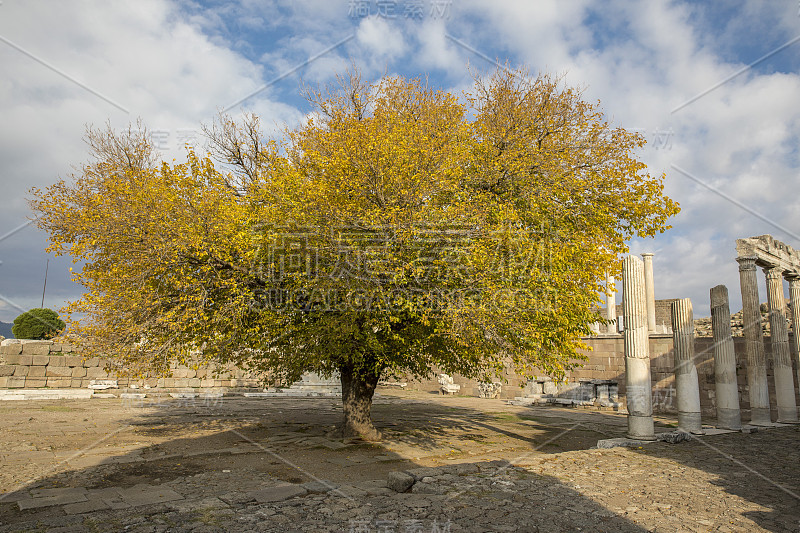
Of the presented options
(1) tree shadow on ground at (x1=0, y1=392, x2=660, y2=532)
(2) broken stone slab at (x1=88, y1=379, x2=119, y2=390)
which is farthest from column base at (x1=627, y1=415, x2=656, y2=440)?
(2) broken stone slab at (x1=88, y1=379, x2=119, y2=390)

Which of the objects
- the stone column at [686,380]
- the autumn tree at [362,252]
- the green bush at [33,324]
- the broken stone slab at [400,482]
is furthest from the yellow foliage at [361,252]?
the green bush at [33,324]

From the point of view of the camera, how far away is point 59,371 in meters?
23.1

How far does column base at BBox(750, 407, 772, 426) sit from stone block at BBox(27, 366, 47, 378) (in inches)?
1134

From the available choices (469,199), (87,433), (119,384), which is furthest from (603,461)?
(119,384)

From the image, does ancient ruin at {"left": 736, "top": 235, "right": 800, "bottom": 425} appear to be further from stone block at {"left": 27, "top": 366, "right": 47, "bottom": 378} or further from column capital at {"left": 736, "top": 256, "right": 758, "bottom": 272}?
stone block at {"left": 27, "top": 366, "right": 47, "bottom": 378}

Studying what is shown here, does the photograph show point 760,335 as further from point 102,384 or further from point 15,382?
point 15,382

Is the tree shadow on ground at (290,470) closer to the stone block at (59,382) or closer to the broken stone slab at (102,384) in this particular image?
the broken stone slab at (102,384)

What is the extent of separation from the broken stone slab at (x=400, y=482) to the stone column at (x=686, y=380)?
1025cm

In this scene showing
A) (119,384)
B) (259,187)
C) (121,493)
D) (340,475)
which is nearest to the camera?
(121,493)

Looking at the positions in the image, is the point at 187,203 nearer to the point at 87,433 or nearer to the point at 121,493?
the point at 121,493

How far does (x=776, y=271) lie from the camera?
19062 millimetres

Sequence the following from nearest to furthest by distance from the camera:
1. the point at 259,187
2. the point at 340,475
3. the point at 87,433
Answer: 1. the point at 340,475
2. the point at 259,187
3. the point at 87,433

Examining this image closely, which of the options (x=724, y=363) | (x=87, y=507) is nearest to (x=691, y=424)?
(x=724, y=363)

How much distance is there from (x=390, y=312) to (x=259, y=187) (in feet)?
14.8
